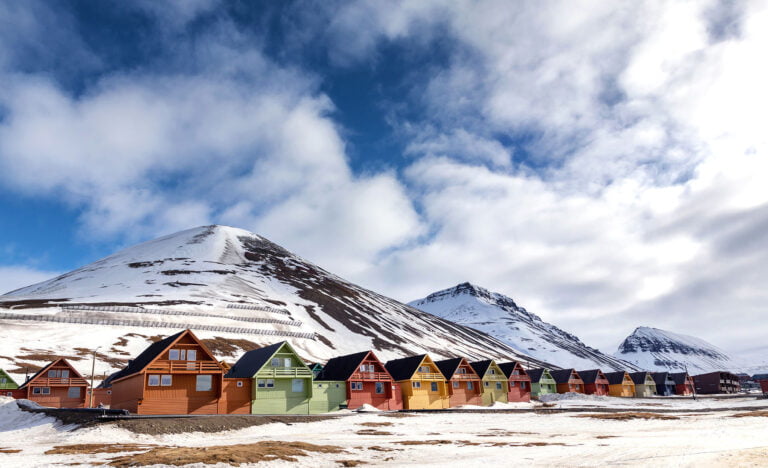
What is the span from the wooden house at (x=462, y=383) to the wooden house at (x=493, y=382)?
2726 mm

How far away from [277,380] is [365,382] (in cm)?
1541

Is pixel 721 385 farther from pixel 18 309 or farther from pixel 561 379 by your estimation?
pixel 18 309

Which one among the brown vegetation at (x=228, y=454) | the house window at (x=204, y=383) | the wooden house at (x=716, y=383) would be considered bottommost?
the wooden house at (x=716, y=383)

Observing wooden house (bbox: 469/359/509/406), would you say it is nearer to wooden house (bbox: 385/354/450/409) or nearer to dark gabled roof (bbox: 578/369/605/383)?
wooden house (bbox: 385/354/450/409)

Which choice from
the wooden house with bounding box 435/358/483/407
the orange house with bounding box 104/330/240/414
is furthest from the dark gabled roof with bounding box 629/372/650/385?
the orange house with bounding box 104/330/240/414

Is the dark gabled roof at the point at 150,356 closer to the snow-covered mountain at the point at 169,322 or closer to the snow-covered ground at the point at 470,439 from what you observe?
the snow-covered ground at the point at 470,439

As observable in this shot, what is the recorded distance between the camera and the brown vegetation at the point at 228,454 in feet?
81.9

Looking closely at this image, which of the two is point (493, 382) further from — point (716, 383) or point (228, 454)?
point (716, 383)

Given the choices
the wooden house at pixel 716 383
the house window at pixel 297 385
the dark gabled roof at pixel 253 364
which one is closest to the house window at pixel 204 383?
the dark gabled roof at pixel 253 364

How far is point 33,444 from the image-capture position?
34.4 meters

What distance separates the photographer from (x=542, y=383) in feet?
366

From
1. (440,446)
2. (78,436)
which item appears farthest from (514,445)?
(78,436)

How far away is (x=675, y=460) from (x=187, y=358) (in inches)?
1750

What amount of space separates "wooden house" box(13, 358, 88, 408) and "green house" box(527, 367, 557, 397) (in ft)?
276
